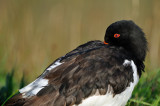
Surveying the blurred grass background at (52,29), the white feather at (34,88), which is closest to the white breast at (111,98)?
the white feather at (34,88)

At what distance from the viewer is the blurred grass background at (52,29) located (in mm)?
6402

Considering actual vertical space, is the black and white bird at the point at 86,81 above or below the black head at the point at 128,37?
below

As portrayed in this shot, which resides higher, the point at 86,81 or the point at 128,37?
the point at 128,37

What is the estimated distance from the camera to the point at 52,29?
25.9 ft

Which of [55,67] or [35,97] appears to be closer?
[35,97]

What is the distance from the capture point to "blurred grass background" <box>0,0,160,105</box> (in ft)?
21.0

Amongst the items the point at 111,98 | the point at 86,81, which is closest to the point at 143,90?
the point at 111,98

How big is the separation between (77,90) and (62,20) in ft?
14.5

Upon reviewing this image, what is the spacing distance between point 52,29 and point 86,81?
13.5 feet

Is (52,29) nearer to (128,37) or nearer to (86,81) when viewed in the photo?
(128,37)

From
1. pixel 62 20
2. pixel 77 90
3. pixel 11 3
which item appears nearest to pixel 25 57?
pixel 11 3

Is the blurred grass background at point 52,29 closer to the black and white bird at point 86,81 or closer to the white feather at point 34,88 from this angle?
the black and white bird at point 86,81

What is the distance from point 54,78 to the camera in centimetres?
400

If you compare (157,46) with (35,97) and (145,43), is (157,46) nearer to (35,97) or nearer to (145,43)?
(145,43)
